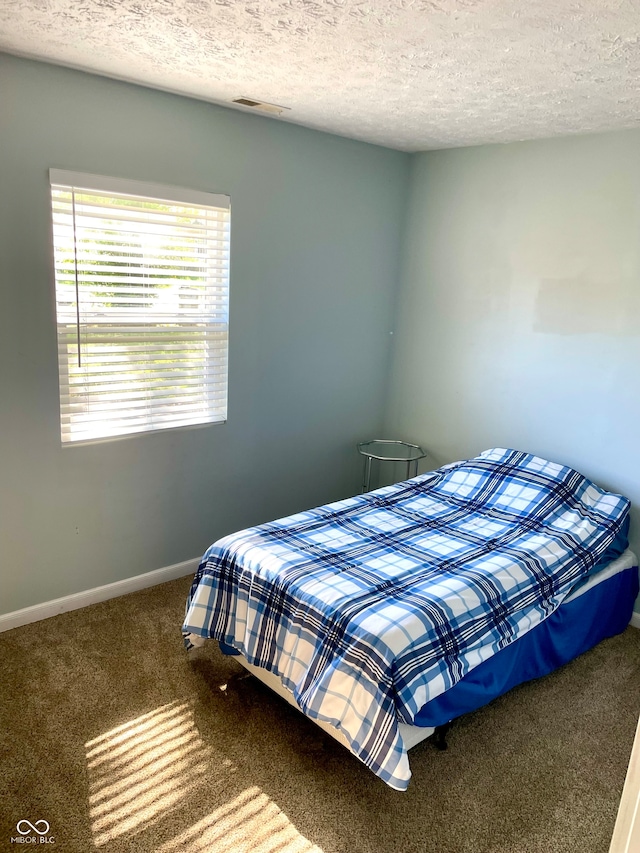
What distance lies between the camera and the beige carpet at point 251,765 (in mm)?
1767

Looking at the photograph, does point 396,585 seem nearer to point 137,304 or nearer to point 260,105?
point 137,304

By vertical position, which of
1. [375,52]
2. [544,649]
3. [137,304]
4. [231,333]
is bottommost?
[544,649]

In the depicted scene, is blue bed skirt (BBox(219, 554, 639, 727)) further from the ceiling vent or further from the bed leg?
the ceiling vent

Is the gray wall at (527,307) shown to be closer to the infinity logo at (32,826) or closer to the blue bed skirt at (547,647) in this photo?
the blue bed skirt at (547,647)

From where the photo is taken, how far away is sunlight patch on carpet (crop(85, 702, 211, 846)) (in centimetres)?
179

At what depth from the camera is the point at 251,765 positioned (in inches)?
78.9

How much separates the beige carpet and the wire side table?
156 centimetres

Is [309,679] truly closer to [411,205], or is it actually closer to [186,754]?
[186,754]

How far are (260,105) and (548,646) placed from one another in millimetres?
2608

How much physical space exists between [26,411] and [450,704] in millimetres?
1983

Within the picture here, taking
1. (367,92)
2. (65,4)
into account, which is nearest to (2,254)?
(65,4)

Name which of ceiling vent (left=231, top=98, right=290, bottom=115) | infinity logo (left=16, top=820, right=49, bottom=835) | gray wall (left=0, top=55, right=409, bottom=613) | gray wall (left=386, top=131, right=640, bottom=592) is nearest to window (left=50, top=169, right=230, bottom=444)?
gray wall (left=0, top=55, right=409, bottom=613)

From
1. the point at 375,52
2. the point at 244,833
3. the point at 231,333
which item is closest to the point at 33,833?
the point at 244,833

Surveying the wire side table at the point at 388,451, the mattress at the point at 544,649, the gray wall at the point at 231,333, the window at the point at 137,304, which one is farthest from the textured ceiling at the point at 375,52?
the mattress at the point at 544,649
